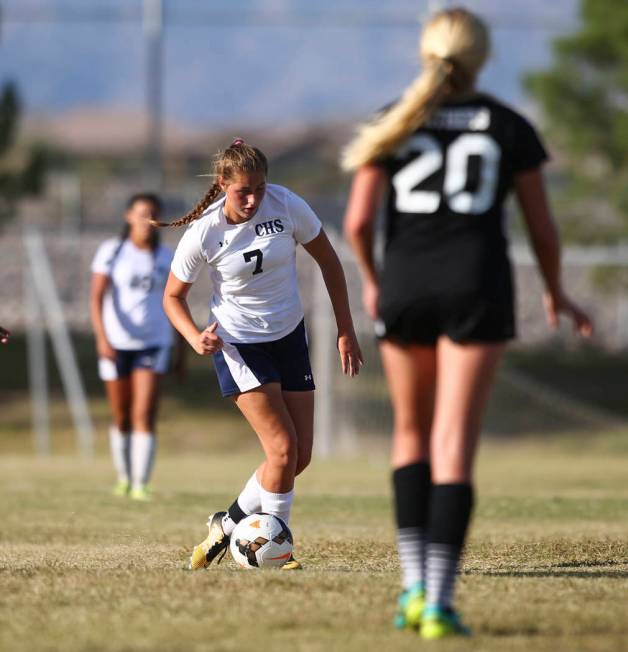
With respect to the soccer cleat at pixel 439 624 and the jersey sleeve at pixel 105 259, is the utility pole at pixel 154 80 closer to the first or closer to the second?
the jersey sleeve at pixel 105 259

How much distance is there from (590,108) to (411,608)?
2840 cm

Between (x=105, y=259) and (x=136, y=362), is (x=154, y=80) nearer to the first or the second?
(x=105, y=259)

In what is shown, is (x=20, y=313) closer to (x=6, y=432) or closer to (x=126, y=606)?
(x=6, y=432)

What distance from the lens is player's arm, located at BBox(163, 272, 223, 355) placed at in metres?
6.72

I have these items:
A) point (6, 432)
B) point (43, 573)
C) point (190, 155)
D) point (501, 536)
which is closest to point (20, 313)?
point (6, 432)

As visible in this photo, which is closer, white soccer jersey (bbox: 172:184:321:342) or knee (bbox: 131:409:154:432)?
white soccer jersey (bbox: 172:184:321:342)

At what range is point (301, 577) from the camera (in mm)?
6125

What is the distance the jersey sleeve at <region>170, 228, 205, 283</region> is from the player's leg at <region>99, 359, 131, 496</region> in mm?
5507

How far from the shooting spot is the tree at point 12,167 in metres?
30.8

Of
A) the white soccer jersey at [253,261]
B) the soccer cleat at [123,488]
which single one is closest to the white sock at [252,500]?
the white soccer jersey at [253,261]

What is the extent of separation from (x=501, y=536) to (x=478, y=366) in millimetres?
4410

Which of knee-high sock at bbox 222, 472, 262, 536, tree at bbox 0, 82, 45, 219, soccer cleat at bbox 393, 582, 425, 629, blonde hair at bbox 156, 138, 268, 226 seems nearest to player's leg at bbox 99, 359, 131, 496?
knee-high sock at bbox 222, 472, 262, 536

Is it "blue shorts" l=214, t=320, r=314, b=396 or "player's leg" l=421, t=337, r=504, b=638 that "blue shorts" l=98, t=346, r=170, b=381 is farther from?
"player's leg" l=421, t=337, r=504, b=638

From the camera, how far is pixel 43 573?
6.36 meters
